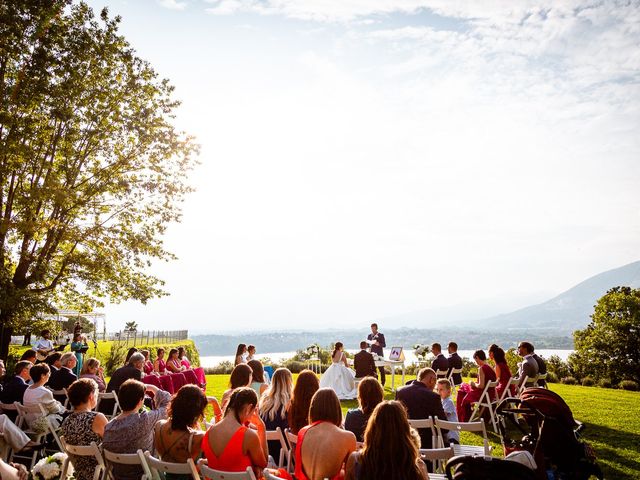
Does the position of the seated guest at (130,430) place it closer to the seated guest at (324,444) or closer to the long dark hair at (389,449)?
the seated guest at (324,444)

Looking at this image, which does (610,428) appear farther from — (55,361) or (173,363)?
(55,361)

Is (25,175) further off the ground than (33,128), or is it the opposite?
(33,128)

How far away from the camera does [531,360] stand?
34.1 feet

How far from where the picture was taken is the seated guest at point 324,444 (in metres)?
4.10

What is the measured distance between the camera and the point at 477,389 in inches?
400

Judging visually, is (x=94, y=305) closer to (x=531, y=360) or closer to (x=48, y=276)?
(x=48, y=276)

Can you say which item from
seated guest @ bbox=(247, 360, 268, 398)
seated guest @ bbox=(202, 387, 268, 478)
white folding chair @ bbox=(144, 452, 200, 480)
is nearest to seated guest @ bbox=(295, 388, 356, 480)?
seated guest @ bbox=(202, 387, 268, 478)

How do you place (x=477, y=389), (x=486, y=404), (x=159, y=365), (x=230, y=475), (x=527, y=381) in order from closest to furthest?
(x=230, y=475) < (x=486, y=404) < (x=477, y=389) < (x=527, y=381) < (x=159, y=365)

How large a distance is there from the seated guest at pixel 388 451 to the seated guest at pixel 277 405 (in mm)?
2871

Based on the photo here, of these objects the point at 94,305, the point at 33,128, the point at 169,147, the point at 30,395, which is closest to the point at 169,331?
the point at 94,305

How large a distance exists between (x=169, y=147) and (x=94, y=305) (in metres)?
6.72

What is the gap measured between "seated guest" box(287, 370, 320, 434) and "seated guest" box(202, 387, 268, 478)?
1154 mm

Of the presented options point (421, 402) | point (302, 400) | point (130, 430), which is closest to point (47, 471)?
point (130, 430)

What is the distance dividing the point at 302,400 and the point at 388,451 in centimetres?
248
